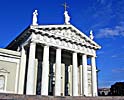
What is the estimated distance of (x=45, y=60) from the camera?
28.7m

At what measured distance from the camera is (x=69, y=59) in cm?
3625

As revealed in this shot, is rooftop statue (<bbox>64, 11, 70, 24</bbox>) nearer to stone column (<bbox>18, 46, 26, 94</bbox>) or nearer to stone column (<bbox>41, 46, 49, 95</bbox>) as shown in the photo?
stone column (<bbox>41, 46, 49, 95</bbox>)

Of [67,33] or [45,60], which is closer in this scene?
[45,60]

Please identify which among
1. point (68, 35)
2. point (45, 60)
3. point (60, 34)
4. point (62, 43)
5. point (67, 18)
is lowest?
point (45, 60)

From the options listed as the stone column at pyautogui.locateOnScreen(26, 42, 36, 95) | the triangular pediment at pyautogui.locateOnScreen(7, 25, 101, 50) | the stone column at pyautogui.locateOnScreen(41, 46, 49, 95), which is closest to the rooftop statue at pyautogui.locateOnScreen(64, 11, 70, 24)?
the triangular pediment at pyautogui.locateOnScreen(7, 25, 101, 50)

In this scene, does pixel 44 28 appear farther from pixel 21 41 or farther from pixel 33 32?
pixel 21 41

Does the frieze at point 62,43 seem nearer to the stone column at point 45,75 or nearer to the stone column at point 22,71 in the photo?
the stone column at point 45,75

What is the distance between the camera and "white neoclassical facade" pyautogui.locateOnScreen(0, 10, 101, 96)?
28.4 metres

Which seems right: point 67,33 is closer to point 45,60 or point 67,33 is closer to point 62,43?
point 62,43

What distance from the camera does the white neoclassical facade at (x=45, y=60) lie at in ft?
93.1

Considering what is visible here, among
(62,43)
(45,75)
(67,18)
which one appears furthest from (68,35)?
(45,75)

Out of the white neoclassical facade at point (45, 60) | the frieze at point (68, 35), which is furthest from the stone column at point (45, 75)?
the frieze at point (68, 35)

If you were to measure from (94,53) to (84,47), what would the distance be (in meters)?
2.19

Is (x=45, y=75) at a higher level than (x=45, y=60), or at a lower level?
lower
